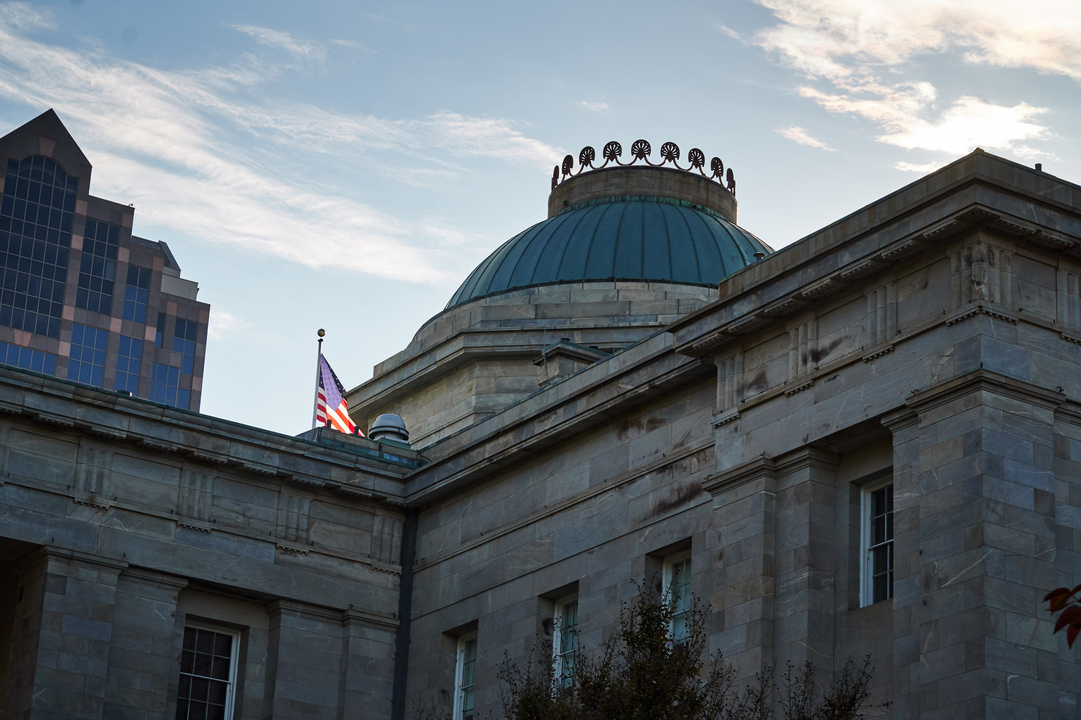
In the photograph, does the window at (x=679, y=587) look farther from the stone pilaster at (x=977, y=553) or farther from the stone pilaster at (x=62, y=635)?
the stone pilaster at (x=62, y=635)

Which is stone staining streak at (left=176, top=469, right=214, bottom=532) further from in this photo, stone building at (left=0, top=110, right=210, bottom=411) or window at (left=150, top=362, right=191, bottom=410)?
window at (left=150, top=362, right=191, bottom=410)

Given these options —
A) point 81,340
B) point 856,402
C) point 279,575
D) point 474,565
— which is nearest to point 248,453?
point 279,575

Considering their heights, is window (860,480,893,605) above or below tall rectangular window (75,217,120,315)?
below

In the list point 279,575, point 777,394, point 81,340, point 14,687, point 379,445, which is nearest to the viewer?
point 777,394

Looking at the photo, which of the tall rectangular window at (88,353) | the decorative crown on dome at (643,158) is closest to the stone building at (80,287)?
the tall rectangular window at (88,353)

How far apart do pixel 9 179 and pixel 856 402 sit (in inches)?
4608

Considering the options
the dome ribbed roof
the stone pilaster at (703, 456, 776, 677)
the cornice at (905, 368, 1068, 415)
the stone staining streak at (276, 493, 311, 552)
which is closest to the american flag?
the stone staining streak at (276, 493, 311, 552)

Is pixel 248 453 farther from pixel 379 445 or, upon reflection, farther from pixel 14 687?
pixel 14 687

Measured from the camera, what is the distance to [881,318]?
2816 centimetres

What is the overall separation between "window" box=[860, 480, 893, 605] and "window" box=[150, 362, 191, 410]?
11235 centimetres

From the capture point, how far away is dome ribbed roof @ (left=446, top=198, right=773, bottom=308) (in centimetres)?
4997

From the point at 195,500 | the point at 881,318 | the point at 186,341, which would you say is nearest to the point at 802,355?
the point at 881,318

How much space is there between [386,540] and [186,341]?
4187 inches

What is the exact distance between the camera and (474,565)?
36156 millimetres
